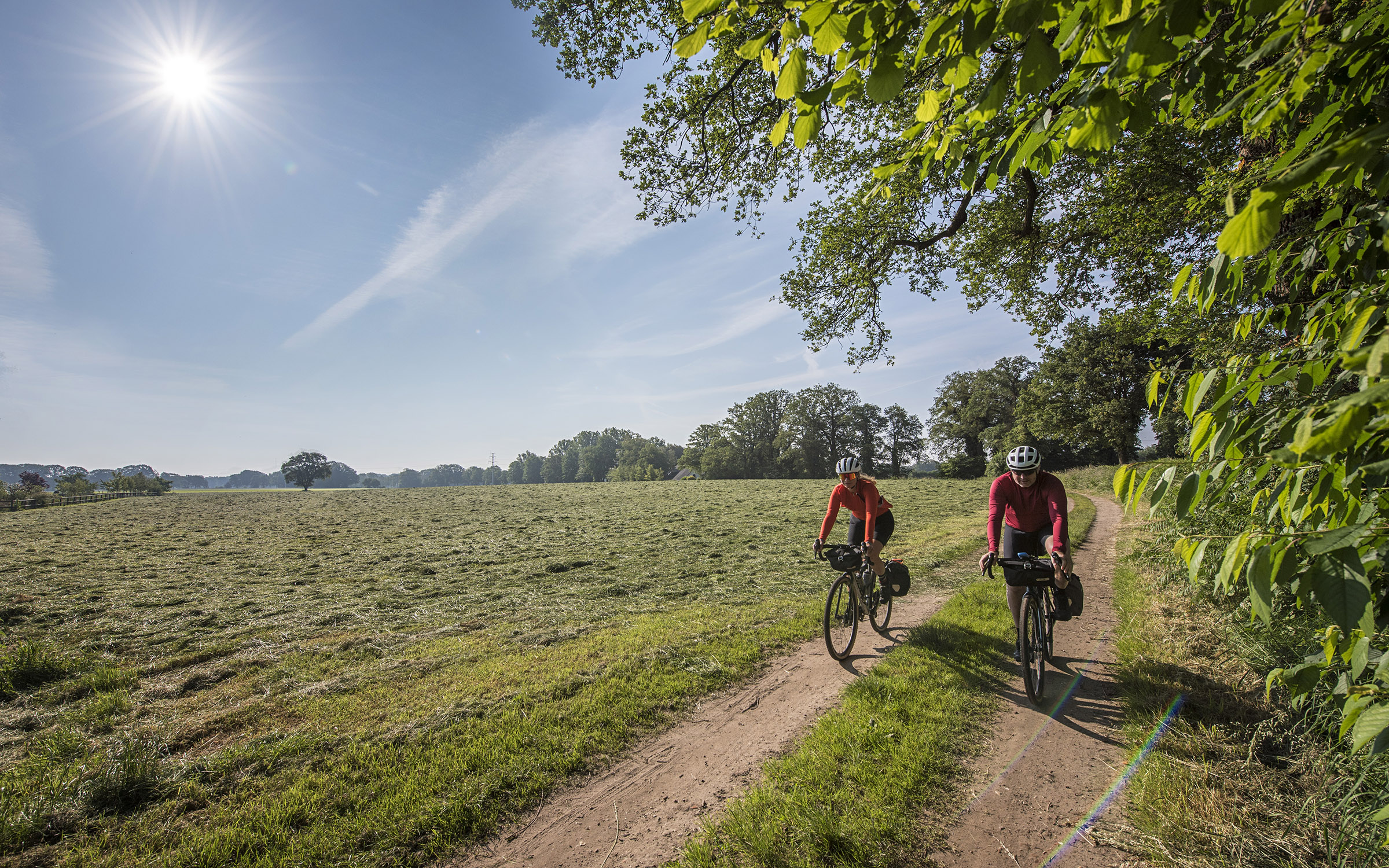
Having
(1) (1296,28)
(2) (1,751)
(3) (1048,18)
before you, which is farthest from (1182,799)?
(2) (1,751)

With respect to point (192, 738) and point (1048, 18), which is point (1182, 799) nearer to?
point (1048, 18)

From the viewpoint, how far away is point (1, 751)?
5.37m

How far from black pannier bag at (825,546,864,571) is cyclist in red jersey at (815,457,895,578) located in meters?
0.15

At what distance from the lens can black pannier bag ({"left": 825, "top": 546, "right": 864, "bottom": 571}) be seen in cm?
702

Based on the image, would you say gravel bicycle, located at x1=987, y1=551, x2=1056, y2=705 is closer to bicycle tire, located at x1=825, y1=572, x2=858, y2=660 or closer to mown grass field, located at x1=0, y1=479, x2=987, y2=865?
bicycle tire, located at x1=825, y1=572, x2=858, y2=660

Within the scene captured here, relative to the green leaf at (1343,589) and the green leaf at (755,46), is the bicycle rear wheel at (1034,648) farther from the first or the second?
→ the green leaf at (755,46)

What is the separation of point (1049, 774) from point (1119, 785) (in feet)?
1.58

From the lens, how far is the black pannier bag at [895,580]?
7914 mm

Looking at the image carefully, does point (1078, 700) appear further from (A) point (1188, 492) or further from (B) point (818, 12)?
(B) point (818, 12)

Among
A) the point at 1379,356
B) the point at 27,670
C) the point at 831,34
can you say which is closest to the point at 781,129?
the point at 831,34

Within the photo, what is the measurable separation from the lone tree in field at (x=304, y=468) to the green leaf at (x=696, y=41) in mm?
136749

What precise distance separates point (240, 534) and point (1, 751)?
25.5m

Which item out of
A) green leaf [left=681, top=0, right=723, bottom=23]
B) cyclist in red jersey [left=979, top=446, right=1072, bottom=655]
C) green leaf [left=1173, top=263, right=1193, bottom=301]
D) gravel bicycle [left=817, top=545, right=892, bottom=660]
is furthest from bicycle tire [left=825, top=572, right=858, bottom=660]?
green leaf [left=681, top=0, right=723, bottom=23]

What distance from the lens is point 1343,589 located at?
4.65ft
